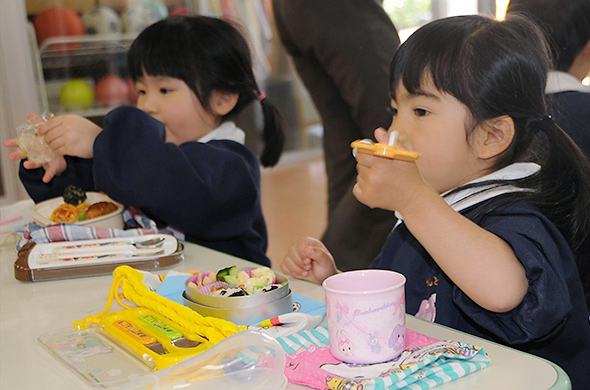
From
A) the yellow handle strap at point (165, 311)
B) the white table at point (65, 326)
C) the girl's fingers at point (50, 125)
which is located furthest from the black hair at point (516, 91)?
the girl's fingers at point (50, 125)

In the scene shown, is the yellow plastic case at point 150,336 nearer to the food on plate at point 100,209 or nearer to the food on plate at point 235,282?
the food on plate at point 235,282

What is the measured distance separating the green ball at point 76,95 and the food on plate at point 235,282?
3.30 m

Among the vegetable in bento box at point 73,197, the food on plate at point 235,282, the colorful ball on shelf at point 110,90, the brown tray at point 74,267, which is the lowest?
the colorful ball on shelf at point 110,90

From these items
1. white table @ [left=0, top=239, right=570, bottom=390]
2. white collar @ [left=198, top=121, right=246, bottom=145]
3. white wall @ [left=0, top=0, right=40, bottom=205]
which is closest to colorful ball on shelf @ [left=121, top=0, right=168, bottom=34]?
white wall @ [left=0, top=0, right=40, bottom=205]

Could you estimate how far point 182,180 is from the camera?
128 cm

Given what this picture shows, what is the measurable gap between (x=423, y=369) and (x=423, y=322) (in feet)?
0.48

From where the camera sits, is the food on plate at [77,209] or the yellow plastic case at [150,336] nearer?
the yellow plastic case at [150,336]

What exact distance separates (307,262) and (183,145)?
1.67 ft

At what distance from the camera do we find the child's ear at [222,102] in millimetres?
1571

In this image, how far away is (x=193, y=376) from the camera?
0.60 meters

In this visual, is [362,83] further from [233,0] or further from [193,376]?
[233,0]

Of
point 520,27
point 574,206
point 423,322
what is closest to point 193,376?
point 423,322

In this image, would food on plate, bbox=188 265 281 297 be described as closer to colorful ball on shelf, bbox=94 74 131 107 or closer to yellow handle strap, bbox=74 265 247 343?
yellow handle strap, bbox=74 265 247 343

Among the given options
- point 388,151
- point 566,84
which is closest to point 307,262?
point 388,151
